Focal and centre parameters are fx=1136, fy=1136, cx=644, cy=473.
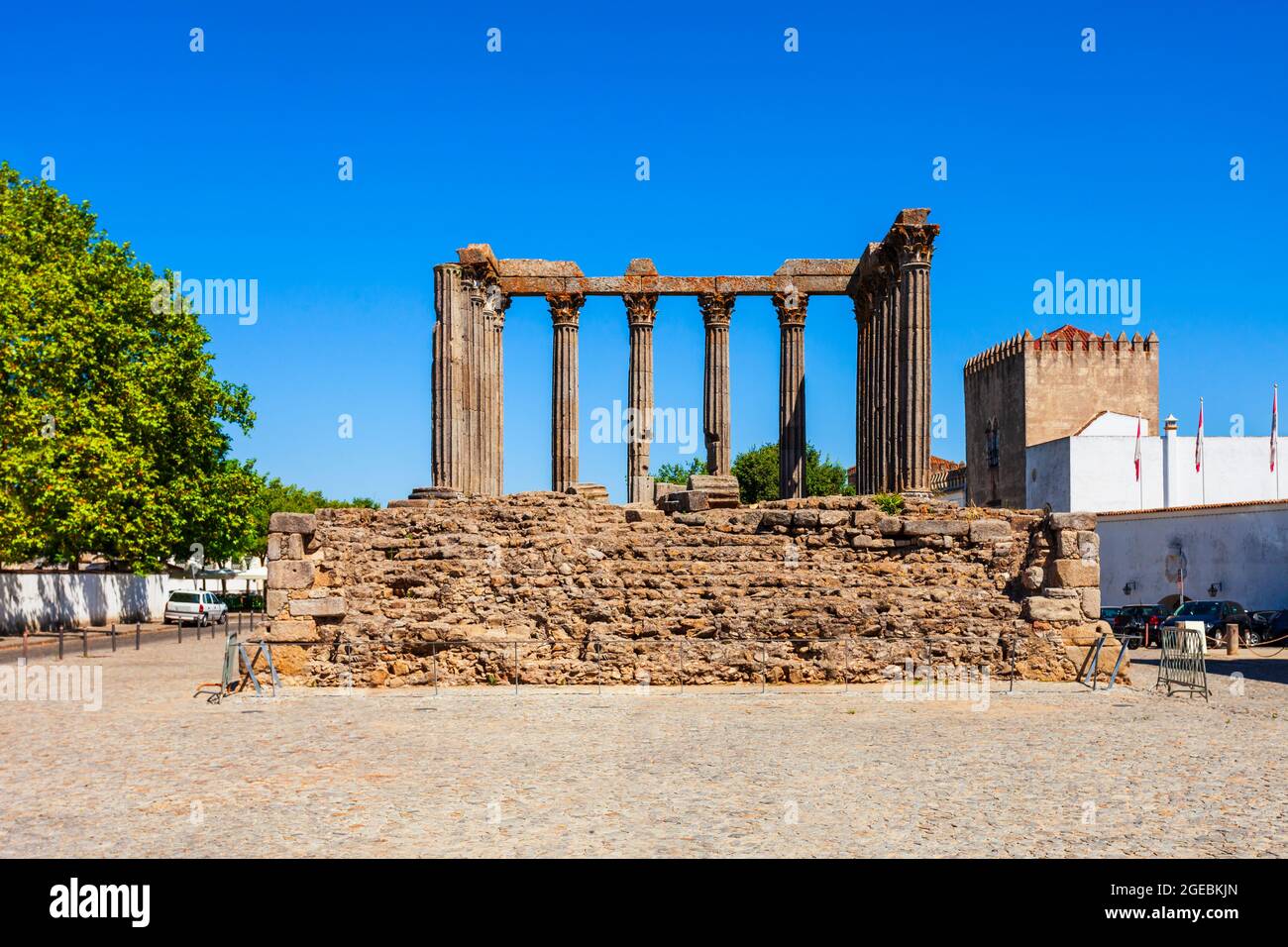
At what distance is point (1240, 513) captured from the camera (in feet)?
117

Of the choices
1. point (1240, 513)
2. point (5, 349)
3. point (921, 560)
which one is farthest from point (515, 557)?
point (1240, 513)

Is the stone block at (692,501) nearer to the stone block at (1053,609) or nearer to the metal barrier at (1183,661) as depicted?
the stone block at (1053,609)

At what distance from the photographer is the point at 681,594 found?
61.1 ft

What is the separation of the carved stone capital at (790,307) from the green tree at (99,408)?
1869 cm

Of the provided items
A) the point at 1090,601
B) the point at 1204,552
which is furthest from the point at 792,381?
the point at 1204,552

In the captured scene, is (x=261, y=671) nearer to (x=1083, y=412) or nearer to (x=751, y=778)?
(x=751, y=778)

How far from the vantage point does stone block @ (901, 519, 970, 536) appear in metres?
19.3

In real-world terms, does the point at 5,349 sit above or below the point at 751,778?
above

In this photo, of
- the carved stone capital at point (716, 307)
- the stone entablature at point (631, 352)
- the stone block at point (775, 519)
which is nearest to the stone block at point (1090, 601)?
the stone block at point (775, 519)

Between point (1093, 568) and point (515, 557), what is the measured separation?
9578 mm

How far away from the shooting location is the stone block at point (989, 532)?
1944cm

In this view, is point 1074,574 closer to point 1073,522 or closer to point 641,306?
point 1073,522

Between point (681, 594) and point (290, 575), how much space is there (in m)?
6.44

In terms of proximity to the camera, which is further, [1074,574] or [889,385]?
[889,385]
